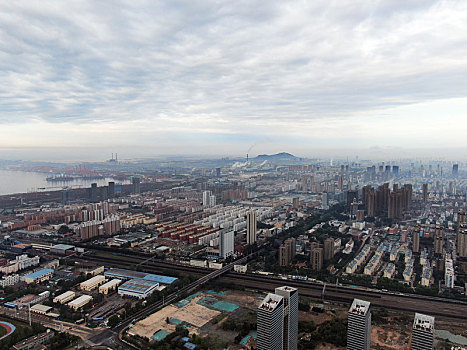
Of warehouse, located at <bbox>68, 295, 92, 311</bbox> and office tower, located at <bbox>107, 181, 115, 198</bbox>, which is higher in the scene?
office tower, located at <bbox>107, 181, 115, 198</bbox>

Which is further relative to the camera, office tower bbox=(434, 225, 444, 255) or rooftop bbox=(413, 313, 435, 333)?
office tower bbox=(434, 225, 444, 255)

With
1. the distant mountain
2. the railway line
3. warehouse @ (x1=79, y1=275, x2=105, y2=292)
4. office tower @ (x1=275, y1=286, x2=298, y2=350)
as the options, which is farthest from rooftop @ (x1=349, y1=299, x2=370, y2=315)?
the distant mountain

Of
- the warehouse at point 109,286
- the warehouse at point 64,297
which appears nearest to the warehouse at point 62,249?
the warehouse at point 109,286

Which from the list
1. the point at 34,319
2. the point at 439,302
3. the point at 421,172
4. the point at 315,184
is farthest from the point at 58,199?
the point at 421,172

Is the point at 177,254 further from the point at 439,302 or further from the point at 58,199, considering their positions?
the point at 58,199

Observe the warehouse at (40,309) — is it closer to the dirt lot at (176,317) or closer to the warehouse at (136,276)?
the warehouse at (136,276)

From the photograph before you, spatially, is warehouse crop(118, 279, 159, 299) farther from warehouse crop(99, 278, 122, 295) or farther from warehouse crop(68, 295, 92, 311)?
warehouse crop(68, 295, 92, 311)
